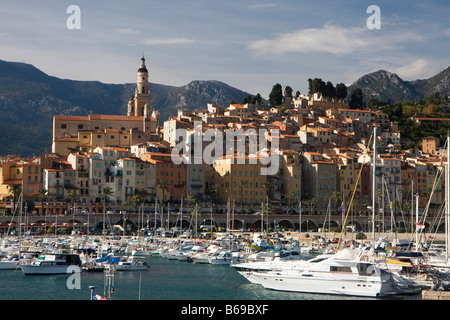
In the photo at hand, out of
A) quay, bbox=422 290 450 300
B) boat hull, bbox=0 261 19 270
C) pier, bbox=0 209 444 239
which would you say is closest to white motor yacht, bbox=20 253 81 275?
boat hull, bbox=0 261 19 270

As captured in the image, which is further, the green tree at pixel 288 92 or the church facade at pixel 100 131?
the green tree at pixel 288 92

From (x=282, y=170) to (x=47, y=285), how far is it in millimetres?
66927

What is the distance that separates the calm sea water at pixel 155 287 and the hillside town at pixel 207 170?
120 ft

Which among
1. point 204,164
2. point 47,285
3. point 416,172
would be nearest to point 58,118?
point 204,164

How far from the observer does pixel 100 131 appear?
11400 cm

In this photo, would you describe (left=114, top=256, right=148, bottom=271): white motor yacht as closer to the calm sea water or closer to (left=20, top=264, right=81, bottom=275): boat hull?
the calm sea water

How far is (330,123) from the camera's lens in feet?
445

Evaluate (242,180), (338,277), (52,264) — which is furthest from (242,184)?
(338,277)

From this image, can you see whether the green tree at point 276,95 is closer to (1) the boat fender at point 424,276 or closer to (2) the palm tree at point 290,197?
(2) the palm tree at point 290,197

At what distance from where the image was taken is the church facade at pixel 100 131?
113m

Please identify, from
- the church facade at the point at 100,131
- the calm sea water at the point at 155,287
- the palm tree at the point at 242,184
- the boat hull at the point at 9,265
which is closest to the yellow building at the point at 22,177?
the church facade at the point at 100,131

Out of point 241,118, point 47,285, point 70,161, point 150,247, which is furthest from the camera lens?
point 241,118

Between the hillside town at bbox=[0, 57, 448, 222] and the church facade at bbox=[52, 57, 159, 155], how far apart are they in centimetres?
17
